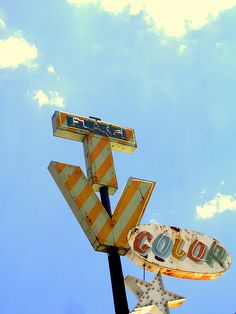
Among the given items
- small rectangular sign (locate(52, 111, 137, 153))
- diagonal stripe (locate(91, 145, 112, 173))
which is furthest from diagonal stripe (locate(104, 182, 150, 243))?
small rectangular sign (locate(52, 111, 137, 153))

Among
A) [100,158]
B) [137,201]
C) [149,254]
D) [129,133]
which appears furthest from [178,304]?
[129,133]

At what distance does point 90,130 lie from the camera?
9492mm

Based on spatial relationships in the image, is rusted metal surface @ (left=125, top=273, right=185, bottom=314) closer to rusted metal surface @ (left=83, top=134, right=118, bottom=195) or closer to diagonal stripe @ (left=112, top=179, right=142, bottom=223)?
diagonal stripe @ (left=112, top=179, right=142, bottom=223)

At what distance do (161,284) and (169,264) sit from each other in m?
0.45

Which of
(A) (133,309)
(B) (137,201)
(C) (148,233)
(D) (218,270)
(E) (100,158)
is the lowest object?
(A) (133,309)

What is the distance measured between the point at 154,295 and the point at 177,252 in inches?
39.7

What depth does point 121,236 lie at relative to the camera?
322 inches

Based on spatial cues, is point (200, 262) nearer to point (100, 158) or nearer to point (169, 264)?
point (169, 264)

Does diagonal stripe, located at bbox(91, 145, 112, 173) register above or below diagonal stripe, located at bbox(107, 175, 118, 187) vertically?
above

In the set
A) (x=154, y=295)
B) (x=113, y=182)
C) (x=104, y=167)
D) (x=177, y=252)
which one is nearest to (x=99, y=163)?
(x=104, y=167)

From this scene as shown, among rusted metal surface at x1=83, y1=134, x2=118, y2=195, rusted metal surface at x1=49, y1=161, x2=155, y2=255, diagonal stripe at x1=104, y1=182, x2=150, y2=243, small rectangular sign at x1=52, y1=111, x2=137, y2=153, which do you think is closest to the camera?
rusted metal surface at x1=49, y1=161, x2=155, y2=255

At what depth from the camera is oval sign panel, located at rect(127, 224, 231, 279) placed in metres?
7.79

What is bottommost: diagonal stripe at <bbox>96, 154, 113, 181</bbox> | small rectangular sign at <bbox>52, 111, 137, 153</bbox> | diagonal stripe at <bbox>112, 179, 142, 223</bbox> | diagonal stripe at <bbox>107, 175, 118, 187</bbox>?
diagonal stripe at <bbox>112, 179, 142, 223</bbox>

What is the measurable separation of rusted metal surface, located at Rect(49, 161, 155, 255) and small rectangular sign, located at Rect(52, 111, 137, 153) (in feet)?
3.18
